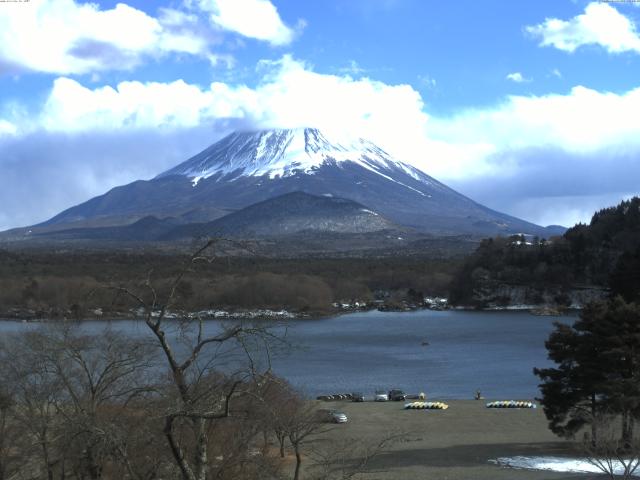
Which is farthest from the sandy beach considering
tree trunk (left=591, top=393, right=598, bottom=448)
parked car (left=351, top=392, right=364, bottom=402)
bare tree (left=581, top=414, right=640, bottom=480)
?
parked car (left=351, top=392, right=364, bottom=402)

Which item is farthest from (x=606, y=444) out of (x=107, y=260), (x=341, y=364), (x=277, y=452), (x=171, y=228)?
(x=171, y=228)

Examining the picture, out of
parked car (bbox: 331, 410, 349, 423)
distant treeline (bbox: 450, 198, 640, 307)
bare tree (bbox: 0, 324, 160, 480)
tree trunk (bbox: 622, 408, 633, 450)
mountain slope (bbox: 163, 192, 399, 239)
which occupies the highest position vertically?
mountain slope (bbox: 163, 192, 399, 239)

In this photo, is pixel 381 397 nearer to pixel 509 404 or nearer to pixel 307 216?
pixel 509 404

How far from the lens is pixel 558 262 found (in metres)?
75.9

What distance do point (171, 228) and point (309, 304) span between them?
90907mm

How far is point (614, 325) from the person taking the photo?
17.5 metres

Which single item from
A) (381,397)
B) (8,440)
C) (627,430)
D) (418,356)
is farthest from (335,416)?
(418,356)

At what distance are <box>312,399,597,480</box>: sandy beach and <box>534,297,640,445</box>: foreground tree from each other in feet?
4.10

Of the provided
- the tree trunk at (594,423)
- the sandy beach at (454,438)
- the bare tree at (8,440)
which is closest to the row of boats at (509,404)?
the sandy beach at (454,438)

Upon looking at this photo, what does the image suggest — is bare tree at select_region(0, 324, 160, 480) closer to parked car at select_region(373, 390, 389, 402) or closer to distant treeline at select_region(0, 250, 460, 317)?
parked car at select_region(373, 390, 389, 402)

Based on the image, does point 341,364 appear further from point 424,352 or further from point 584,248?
point 584,248

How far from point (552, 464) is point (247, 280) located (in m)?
56.6

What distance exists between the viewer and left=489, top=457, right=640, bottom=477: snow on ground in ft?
52.3

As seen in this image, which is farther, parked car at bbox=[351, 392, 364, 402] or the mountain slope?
the mountain slope
